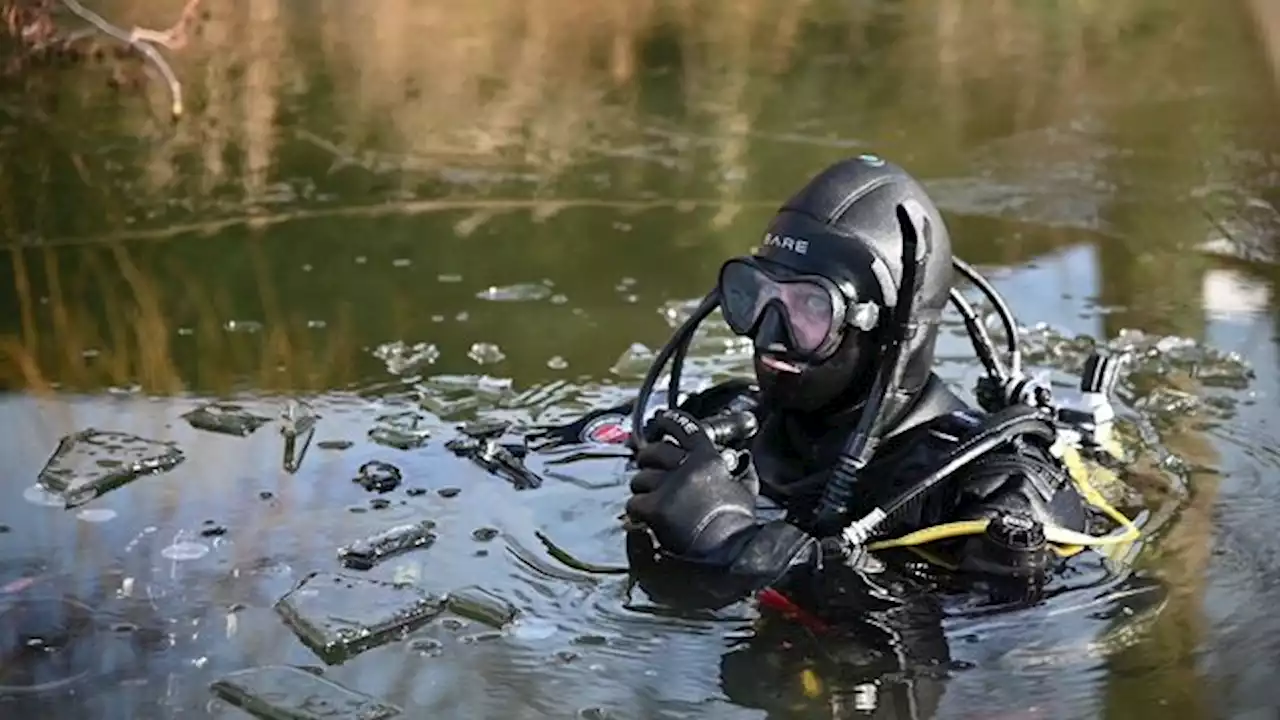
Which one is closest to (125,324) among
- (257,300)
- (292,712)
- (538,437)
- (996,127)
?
(257,300)

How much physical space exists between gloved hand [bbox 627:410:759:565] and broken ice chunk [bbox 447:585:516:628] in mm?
305

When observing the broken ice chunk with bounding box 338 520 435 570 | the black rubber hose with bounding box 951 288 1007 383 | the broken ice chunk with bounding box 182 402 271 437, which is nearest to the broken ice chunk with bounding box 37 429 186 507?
the broken ice chunk with bounding box 182 402 271 437

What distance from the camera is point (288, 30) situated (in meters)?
9.22

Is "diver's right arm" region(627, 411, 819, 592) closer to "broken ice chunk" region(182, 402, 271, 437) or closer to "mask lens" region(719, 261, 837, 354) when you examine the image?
"mask lens" region(719, 261, 837, 354)

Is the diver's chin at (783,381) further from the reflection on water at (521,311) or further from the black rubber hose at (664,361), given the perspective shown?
the reflection on water at (521,311)

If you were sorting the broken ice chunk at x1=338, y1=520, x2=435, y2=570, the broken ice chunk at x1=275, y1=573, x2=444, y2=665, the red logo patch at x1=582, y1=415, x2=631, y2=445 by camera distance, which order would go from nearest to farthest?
the broken ice chunk at x1=275, y1=573, x2=444, y2=665 < the broken ice chunk at x1=338, y1=520, x2=435, y2=570 < the red logo patch at x1=582, y1=415, x2=631, y2=445

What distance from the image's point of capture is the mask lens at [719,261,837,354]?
9.72 feet

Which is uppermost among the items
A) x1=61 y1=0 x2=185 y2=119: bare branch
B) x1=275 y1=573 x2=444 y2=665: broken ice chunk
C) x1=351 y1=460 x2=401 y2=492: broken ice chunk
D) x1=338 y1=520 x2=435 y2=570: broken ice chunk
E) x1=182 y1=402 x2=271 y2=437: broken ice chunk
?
x1=61 y1=0 x2=185 y2=119: bare branch

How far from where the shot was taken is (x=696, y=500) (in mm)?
2955

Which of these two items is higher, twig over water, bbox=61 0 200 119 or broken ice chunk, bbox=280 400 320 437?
twig over water, bbox=61 0 200 119

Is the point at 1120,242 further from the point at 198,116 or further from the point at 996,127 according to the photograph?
the point at 198,116

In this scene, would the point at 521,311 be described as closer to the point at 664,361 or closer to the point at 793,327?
the point at 664,361

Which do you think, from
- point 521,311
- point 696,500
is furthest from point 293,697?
point 521,311

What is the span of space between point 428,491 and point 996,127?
442 cm
